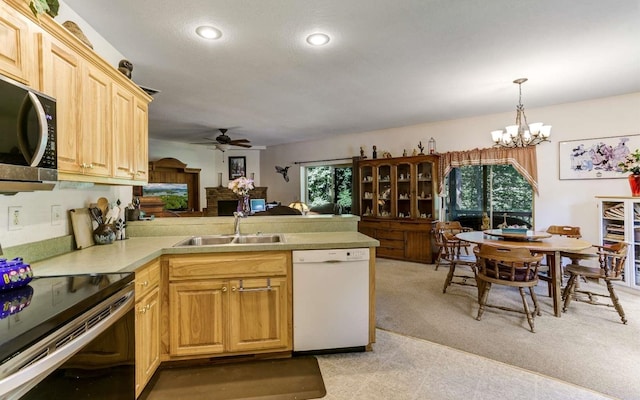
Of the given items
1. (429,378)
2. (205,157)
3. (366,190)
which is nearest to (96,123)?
(429,378)

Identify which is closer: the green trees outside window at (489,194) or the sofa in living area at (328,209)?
the green trees outside window at (489,194)

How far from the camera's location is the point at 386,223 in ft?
18.5

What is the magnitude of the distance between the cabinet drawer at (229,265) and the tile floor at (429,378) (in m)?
0.83

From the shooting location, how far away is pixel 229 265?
7.02 feet

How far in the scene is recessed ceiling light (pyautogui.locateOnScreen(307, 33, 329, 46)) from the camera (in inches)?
93.7

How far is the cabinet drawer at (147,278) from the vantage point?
174 cm

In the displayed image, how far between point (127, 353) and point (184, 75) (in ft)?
9.08

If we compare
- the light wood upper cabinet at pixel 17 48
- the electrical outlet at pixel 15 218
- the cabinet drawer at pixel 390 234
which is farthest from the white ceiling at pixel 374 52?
the cabinet drawer at pixel 390 234

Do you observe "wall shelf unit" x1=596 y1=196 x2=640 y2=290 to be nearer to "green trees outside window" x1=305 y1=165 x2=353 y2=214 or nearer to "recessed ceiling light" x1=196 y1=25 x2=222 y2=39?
"green trees outside window" x1=305 y1=165 x2=353 y2=214

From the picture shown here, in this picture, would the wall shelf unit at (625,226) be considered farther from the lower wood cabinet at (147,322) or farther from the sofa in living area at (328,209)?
the lower wood cabinet at (147,322)

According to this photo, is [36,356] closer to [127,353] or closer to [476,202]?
[127,353]

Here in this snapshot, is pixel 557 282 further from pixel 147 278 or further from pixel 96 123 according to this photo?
pixel 96 123

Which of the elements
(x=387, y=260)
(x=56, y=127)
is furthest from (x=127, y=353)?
(x=387, y=260)

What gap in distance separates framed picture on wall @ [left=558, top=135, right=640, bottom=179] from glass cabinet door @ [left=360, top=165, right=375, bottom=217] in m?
3.09
